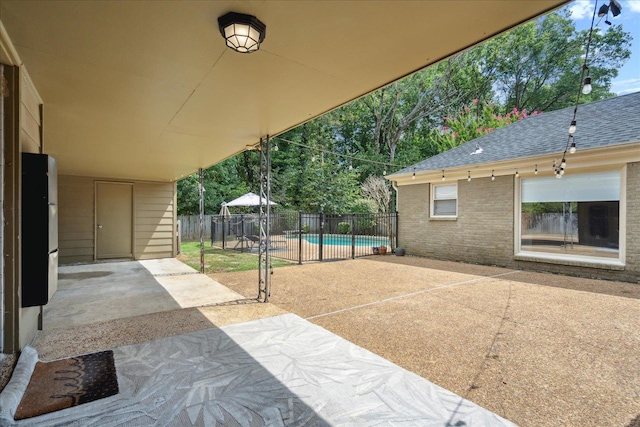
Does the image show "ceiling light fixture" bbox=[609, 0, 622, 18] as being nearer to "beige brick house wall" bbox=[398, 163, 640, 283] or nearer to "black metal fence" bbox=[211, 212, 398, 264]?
"beige brick house wall" bbox=[398, 163, 640, 283]

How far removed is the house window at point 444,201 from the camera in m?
9.23

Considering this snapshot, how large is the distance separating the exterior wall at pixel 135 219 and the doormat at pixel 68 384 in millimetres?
7270

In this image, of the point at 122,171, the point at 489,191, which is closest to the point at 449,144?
the point at 489,191

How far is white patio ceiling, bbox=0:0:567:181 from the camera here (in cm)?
180

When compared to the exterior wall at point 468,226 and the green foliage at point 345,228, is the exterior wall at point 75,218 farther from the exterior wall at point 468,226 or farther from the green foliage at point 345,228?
the green foliage at point 345,228

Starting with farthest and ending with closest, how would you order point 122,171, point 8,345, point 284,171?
point 284,171, point 122,171, point 8,345

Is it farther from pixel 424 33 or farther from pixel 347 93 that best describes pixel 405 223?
pixel 424 33

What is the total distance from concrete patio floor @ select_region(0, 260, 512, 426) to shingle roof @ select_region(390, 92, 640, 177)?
23.3ft

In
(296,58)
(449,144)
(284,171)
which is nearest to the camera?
(296,58)

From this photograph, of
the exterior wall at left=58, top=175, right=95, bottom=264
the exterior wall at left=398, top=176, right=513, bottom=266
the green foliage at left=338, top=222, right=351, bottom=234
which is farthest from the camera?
the green foliage at left=338, top=222, right=351, bottom=234

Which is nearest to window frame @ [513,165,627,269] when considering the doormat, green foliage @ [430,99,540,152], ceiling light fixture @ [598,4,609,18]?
ceiling light fixture @ [598,4,609,18]

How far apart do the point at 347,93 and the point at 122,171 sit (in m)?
7.37

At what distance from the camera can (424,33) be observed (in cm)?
202

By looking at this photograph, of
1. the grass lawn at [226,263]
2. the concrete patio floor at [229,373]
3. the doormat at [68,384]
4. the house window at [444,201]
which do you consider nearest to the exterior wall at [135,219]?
the grass lawn at [226,263]
